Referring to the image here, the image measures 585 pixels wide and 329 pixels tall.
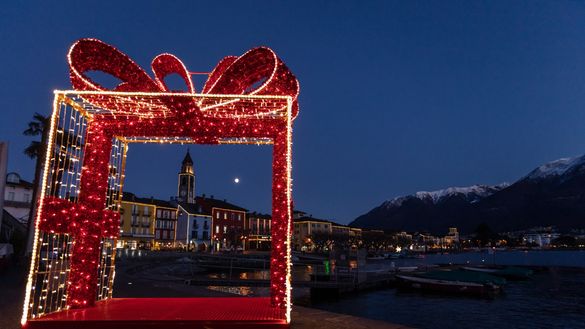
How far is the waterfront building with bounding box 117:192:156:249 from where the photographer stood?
73.1 metres

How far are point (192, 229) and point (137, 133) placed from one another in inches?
3114

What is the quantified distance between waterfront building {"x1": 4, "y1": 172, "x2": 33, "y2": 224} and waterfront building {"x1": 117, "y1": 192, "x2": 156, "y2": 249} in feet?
73.8

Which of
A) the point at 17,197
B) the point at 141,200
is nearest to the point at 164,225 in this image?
the point at 141,200

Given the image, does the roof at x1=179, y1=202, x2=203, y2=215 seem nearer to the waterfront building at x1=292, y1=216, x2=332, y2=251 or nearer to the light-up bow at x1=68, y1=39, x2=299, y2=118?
the waterfront building at x1=292, y1=216, x2=332, y2=251

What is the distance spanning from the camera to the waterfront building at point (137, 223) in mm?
73125

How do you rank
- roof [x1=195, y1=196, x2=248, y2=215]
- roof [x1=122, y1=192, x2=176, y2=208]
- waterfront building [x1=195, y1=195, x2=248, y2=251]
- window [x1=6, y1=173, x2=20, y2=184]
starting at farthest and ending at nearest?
roof [x1=195, y1=196, x2=248, y2=215], waterfront building [x1=195, y1=195, x2=248, y2=251], roof [x1=122, y1=192, x2=176, y2=208], window [x1=6, y1=173, x2=20, y2=184]

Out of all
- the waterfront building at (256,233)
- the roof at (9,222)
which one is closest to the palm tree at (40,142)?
the roof at (9,222)

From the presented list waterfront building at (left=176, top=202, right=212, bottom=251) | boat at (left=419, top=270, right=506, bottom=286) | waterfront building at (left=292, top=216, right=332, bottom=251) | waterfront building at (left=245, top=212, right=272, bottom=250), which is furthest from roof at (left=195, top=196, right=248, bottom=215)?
boat at (left=419, top=270, right=506, bottom=286)

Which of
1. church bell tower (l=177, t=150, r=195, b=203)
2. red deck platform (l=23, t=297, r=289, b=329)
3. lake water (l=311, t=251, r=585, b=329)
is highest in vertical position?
church bell tower (l=177, t=150, r=195, b=203)

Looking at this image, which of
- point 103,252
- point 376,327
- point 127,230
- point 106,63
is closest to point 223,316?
point 376,327

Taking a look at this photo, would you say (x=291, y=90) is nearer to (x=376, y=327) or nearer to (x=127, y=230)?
(x=376, y=327)

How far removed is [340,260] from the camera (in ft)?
124

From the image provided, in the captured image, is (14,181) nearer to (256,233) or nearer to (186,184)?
(186,184)

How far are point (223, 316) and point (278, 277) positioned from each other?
158 centimetres
